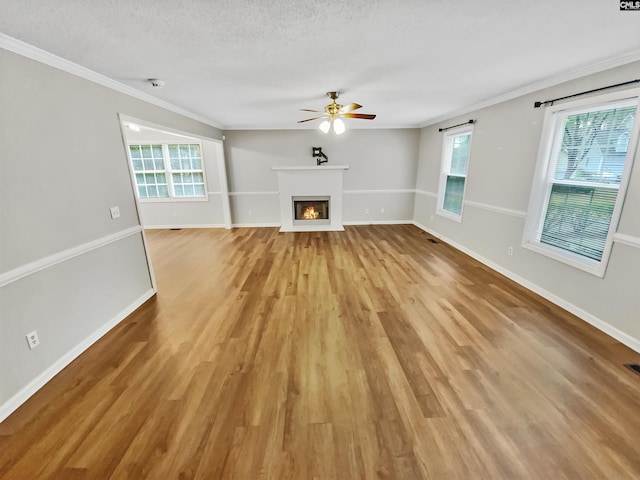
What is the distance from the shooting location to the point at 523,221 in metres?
3.28

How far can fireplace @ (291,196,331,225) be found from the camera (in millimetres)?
6340

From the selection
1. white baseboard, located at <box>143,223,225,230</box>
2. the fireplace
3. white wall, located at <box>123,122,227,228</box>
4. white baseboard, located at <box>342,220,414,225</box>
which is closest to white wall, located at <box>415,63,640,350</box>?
white baseboard, located at <box>342,220,414,225</box>

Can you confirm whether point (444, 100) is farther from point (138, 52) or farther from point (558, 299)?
point (138, 52)

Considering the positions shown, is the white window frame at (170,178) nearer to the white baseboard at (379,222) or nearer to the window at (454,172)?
the white baseboard at (379,222)

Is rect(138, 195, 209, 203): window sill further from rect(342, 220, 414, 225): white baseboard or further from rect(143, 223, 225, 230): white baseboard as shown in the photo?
rect(342, 220, 414, 225): white baseboard

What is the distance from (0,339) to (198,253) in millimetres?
3123

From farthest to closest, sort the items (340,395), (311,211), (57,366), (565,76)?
(311,211) → (565,76) → (57,366) → (340,395)

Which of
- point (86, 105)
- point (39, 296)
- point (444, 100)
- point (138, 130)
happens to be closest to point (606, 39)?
point (444, 100)

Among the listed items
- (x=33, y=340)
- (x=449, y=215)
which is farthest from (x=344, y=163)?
(x=33, y=340)

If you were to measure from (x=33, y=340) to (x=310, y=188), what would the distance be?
5141 millimetres

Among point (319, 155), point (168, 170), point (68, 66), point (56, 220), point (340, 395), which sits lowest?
point (340, 395)

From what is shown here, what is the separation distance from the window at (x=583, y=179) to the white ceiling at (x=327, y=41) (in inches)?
17.8

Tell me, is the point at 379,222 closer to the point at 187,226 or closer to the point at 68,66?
the point at 187,226

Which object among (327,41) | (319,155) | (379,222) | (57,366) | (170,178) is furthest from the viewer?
(379,222)
